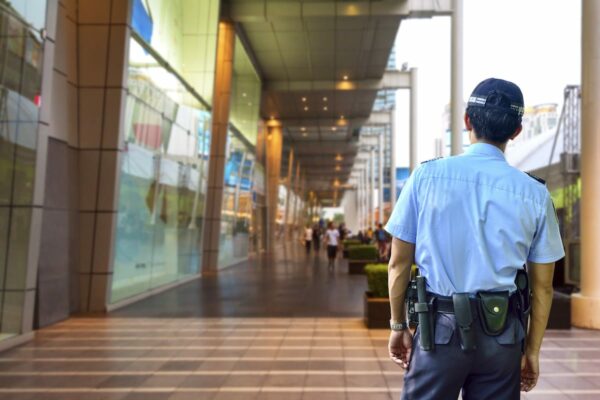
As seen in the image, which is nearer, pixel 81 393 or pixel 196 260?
pixel 81 393

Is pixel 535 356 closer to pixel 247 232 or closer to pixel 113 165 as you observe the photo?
pixel 113 165

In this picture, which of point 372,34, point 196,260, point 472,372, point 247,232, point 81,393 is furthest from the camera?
point 247,232

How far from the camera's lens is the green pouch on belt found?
1.75 m

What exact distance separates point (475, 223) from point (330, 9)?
1752 cm

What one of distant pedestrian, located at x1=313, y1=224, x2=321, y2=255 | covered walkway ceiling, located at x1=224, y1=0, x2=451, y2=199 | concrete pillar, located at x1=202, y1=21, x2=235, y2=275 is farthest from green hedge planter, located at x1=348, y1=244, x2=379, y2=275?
distant pedestrian, located at x1=313, y1=224, x2=321, y2=255

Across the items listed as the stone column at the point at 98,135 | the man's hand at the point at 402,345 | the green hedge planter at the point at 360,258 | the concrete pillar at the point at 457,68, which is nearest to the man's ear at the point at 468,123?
the man's hand at the point at 402,345

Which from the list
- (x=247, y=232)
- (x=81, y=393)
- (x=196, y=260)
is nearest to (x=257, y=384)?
(x=81, y=393)

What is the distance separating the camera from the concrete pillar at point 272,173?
3700cm

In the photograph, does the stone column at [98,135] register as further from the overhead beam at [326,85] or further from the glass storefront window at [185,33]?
the overhead beam at [326,85]

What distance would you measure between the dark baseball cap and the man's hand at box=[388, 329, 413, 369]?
2.76 ft

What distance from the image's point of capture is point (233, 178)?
75.8 ft

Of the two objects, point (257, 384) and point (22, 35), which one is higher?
point (22, 35)

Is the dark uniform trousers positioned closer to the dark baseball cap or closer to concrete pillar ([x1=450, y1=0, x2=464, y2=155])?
the dark baseball cap

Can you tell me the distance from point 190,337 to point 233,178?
15342 mm
